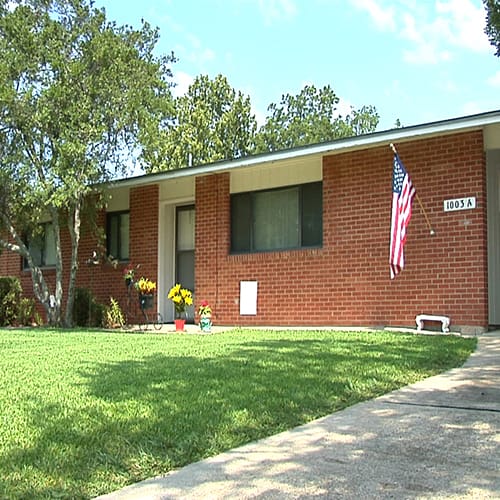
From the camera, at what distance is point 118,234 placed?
56.9 feet

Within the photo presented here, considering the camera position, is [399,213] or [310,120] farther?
[310,120]

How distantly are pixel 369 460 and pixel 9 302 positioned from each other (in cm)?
1548

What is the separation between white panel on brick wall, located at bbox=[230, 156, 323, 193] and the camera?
1341cm

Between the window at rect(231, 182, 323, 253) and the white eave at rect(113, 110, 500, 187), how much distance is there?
81 cm

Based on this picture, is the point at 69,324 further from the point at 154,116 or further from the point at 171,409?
the point at 171,409

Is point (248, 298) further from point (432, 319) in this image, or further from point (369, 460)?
point (369, 460)

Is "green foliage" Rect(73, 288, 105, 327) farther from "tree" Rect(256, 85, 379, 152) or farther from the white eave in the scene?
"tree" Rect(256, 85, 379, 152)

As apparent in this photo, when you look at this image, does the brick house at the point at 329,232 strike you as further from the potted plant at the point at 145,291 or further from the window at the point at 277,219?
the potted plant at the point at 145,291

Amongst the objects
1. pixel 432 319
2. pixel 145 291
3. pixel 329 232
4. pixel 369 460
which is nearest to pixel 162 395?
pixel 369 460

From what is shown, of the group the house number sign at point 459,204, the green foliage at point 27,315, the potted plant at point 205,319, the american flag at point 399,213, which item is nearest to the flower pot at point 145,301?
the potted plant at point 205,319

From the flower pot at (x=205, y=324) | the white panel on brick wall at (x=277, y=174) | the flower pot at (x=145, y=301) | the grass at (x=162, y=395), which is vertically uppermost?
the white panel on brick wall at (x=277, y=174)

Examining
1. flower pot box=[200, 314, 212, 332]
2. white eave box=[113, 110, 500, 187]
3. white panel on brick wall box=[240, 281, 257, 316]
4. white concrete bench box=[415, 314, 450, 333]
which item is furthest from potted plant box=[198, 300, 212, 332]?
white concrete bench box=[415, 314, 450, 333]

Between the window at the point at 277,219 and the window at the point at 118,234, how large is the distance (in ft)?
11.6

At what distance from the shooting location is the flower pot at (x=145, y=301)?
1560 cm
